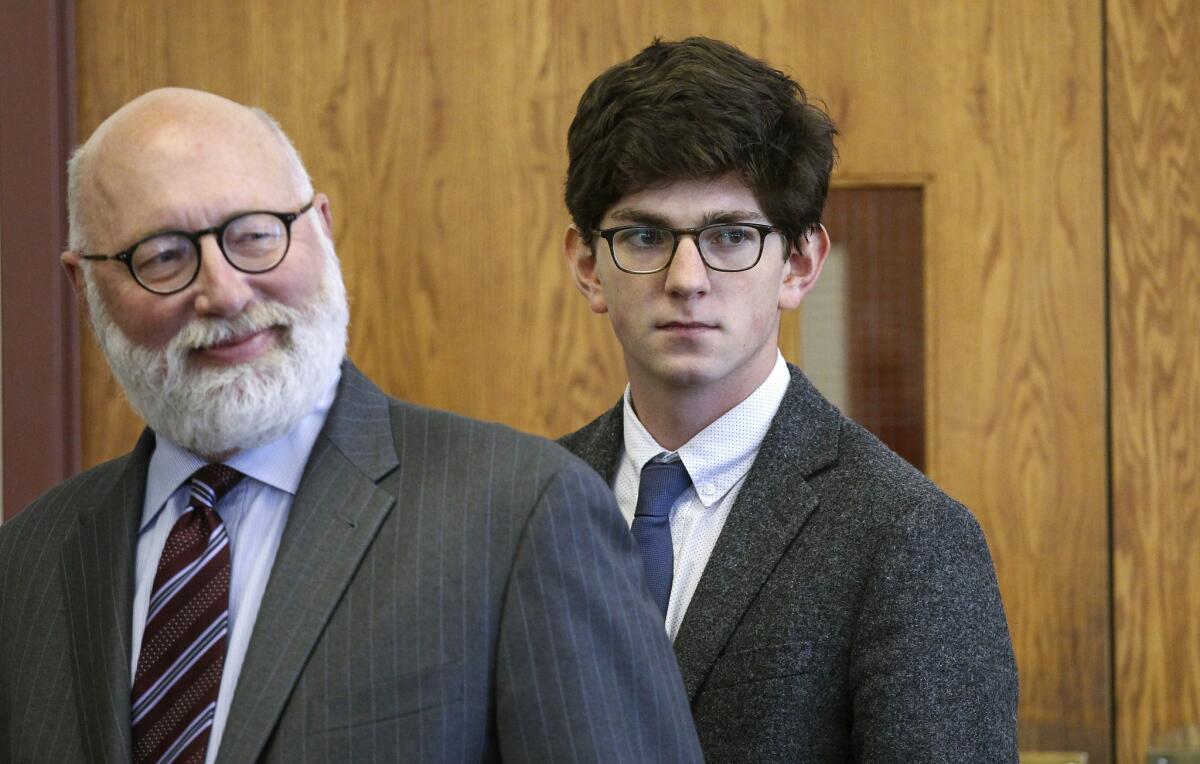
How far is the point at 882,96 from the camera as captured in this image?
7.23ft

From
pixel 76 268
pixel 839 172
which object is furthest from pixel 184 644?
pixel 839 172

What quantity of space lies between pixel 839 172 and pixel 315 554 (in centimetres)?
128

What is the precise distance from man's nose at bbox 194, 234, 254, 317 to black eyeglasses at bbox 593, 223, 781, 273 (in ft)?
1.49

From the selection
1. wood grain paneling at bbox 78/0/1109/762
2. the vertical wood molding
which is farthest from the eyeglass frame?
the vertical wood molding

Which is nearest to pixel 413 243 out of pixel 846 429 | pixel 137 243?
pixel 846 429

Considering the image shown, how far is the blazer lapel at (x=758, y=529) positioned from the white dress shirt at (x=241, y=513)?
0.42 metres

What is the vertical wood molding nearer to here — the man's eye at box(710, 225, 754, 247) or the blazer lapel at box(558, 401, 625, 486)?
the blazer lapel at box(558, 401, 625, 486)

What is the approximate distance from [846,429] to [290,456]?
1.94ft

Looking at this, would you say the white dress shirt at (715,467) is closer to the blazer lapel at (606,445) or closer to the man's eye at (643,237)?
the blazer lapel at (606,445)

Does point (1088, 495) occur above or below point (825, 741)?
above

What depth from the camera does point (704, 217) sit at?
149 centimetres

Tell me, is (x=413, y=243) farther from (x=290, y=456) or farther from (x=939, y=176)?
(x=290, y=456)

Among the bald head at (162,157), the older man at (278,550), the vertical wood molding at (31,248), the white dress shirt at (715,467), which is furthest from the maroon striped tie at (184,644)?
the vertical wood molding at (31,248)

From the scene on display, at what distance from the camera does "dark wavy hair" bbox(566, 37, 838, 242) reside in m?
1.51
